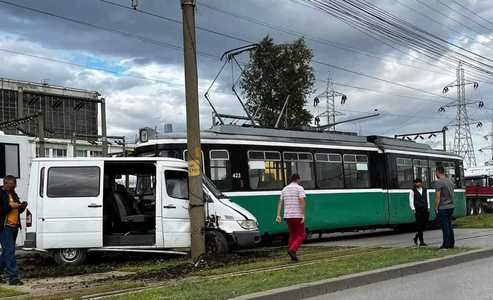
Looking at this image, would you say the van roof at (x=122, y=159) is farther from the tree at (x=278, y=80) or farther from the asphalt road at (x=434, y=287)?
the tree at (x=278, y=80)

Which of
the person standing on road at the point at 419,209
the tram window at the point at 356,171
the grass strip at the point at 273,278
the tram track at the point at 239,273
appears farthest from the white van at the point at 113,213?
the tram window at the point at 356,171

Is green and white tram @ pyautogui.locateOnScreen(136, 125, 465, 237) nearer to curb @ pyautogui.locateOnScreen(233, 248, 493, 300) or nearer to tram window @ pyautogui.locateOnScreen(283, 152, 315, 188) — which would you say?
tram window @ pyautogui.locateOnScreen(283, 152, 315, 188)

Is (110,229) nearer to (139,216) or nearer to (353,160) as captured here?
(139,216)

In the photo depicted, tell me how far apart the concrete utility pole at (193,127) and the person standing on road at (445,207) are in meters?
5.62

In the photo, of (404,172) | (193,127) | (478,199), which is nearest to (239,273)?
(193,127)

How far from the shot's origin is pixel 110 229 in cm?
1366

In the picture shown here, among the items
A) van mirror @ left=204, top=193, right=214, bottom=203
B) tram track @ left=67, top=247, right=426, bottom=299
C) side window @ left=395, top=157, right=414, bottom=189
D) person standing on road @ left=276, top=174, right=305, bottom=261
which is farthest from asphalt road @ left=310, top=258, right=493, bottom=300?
side window @ left=395, top=157, right=414, bottom=189

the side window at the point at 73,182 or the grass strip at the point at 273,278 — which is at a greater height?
the side window at the point at 73,182

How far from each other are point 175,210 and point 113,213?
1.43 meters

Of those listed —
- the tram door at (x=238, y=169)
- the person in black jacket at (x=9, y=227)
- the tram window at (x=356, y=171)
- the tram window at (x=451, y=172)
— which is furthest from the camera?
the tram window at (x=451, y=172)

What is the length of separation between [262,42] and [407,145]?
1548 centimetres

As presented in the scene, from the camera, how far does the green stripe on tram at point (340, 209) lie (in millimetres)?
17125

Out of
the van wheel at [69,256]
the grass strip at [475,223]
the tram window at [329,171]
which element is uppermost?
the tram window at [329,171]

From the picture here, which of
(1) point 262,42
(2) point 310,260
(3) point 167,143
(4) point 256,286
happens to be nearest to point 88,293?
(4) point 256,286
